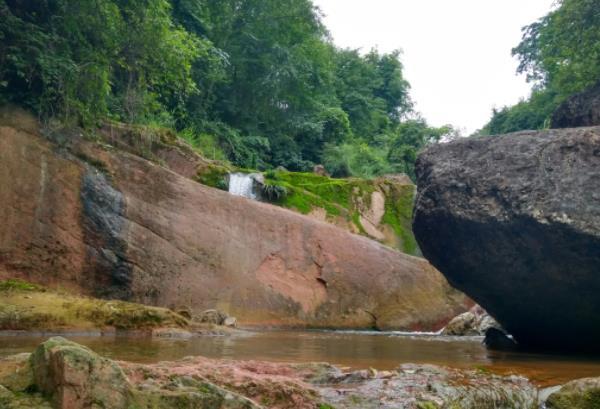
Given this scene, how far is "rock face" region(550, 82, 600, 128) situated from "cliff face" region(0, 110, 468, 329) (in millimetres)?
6669

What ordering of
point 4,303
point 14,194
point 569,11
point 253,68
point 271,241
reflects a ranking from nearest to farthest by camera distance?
point 4,303 → point 14,194 → point 569,11 → point 271,241 → point 253,68

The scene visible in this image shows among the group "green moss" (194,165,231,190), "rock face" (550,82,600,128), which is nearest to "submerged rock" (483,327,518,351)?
"rock face" (550,82,600,128)

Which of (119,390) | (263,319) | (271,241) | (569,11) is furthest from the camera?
(271,241)

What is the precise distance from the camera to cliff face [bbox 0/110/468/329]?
39.6ft

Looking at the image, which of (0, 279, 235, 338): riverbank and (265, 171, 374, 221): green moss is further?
(265, 171, 374, 221): green moss

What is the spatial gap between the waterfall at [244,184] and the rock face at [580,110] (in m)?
10.6

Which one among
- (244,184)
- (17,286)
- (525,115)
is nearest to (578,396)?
(17,286)

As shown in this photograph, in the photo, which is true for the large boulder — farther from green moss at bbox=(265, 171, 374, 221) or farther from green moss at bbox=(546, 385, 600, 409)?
green moss at bbox=(265, 171, 374, 221)

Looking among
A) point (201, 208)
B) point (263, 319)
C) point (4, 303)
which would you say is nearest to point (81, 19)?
point (201, 208)

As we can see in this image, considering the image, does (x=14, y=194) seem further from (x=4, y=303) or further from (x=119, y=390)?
(x=119, y=390)

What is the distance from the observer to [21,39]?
12250mm

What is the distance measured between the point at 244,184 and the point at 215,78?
8722 millimetres

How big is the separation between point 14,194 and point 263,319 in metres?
5.53

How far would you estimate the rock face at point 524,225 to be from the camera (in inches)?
326
